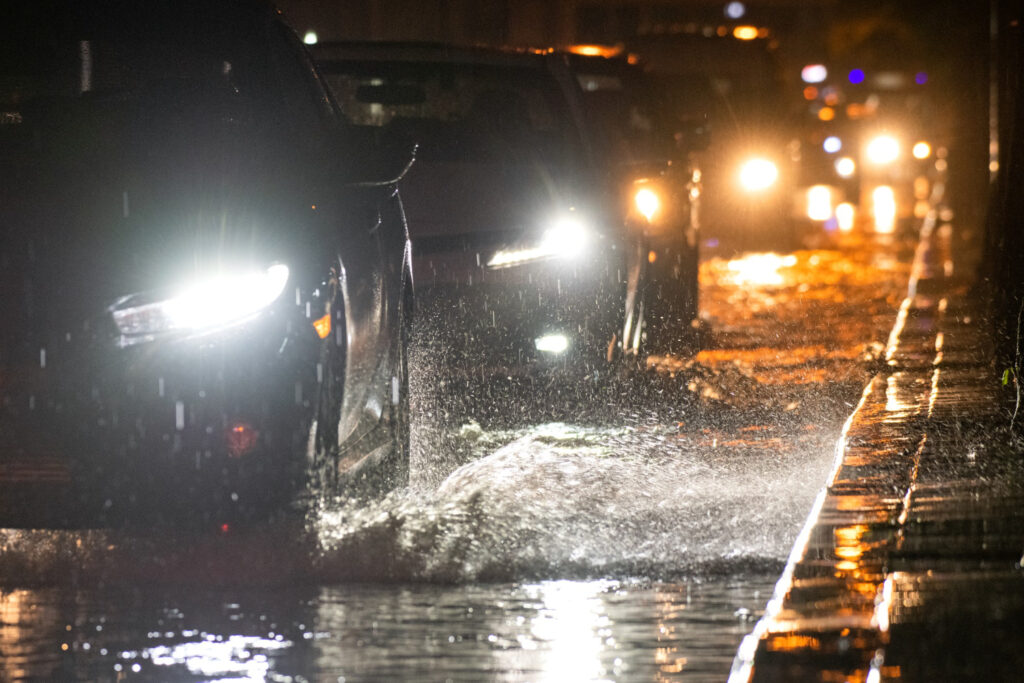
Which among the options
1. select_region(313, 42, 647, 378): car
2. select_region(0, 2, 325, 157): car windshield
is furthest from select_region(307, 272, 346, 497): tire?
select_region(313, 42, 647, 378): car

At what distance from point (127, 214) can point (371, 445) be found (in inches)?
55.2

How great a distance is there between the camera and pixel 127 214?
527cm

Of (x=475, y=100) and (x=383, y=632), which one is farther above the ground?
(x=475, y=100)

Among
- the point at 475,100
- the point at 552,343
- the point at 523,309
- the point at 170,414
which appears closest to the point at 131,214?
the point at 170,414

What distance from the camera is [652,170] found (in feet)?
34.6

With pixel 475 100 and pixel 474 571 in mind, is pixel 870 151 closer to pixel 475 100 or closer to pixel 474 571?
pixel 475 100

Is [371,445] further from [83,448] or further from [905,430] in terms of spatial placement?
[905,430]

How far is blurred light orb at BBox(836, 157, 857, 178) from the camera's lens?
34.9 m

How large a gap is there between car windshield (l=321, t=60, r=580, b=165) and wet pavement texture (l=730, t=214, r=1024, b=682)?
1970 millimetres

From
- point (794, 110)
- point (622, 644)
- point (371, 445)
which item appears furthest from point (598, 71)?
point (794, 110)

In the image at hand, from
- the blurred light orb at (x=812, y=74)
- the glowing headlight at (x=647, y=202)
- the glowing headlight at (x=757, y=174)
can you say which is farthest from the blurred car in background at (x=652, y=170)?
the blurred light orb at (x=812, y=74)

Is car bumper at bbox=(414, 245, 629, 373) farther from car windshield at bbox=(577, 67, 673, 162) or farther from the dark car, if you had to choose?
the dark car

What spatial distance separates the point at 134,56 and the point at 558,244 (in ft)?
9.66

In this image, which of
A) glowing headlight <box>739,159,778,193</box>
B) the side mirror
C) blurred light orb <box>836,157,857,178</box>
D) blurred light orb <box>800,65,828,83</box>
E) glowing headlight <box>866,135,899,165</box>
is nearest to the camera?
the side mirror
